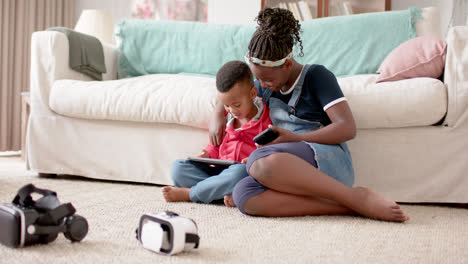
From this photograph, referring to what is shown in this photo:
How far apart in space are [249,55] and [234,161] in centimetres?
32

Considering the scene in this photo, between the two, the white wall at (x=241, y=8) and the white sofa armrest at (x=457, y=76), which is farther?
the white wall at (x=241, y=8)

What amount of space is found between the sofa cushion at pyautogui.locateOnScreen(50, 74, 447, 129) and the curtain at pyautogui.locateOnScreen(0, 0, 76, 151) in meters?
1.44

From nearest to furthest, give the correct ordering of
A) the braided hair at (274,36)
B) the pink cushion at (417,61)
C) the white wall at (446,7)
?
the braided hair at (274,36) → the pink cushion at (417,61) → the white wall at (446,7)

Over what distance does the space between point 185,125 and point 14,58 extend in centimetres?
203

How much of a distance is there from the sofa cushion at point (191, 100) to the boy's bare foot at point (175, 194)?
0.36 meters

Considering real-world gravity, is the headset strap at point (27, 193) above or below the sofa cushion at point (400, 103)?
below

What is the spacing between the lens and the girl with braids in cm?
124

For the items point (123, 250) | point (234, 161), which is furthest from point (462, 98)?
point (123, 250)

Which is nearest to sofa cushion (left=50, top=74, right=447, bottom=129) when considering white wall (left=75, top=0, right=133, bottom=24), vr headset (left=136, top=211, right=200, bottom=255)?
vr headset (left=136, top=211, right=200, bottom=255)

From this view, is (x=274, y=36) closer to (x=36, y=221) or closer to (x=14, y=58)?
(x=36, y=221)

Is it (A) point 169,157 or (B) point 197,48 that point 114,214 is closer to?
(A) point 169,157

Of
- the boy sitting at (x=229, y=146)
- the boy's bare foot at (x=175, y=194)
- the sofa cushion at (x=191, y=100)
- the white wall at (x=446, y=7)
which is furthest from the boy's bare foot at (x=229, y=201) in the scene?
the white wall at (x=446, y=7)

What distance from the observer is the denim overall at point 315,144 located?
131 centimetres

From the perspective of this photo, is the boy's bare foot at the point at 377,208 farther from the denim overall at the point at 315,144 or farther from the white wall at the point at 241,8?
the white wall at the point at 241,8
